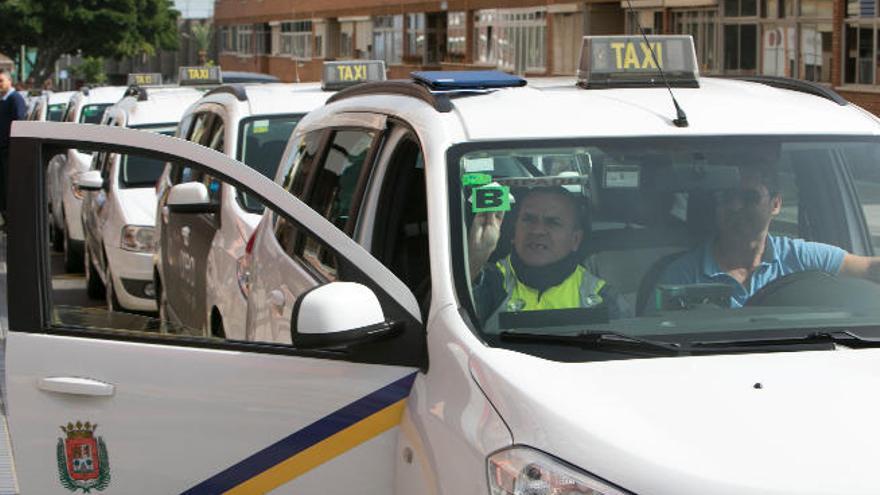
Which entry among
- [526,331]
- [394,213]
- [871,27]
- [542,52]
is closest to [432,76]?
[394,213]

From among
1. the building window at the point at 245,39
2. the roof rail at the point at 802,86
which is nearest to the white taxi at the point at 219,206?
the roof rail at the point at 802,86

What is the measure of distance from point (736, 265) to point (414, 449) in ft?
3.60

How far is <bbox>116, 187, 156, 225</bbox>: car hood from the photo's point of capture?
11.9 metres

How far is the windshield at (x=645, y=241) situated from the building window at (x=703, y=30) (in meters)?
35.4

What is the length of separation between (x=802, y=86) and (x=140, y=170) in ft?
28.3

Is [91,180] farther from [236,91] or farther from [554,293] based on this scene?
[554,293]

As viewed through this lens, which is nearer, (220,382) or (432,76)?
(220,382)

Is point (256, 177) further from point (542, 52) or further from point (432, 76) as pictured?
point (542, 52)

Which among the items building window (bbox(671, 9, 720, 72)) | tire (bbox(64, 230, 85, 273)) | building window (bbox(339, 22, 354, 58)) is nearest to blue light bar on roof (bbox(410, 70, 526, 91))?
tire (bbox(64, 230, 85, 273))

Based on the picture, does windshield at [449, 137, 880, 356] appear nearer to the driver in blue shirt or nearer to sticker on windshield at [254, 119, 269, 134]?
the driver in blue shirt

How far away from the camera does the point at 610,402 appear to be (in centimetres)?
349

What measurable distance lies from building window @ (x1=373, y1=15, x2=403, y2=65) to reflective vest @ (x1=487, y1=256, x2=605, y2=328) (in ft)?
188

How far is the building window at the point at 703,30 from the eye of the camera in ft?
131

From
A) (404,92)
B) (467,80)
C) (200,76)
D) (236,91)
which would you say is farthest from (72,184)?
(467,80)
